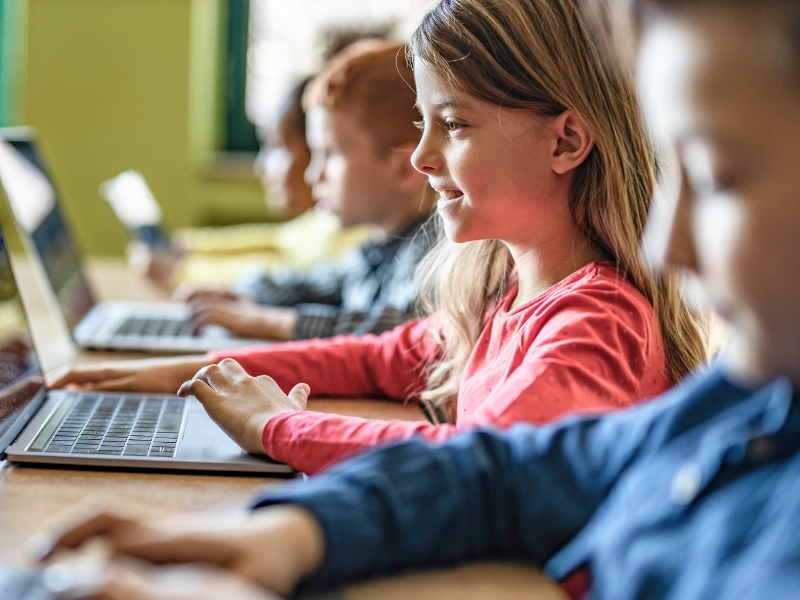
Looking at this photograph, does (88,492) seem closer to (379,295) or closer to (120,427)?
(120,427)

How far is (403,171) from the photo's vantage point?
4.58 ft

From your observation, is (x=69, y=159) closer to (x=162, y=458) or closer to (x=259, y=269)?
(x=259, y=269)

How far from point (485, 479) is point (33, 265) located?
0.96m

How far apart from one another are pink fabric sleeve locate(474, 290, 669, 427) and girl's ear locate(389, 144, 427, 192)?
2.57 feet

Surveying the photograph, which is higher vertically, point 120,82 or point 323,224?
point 120,82

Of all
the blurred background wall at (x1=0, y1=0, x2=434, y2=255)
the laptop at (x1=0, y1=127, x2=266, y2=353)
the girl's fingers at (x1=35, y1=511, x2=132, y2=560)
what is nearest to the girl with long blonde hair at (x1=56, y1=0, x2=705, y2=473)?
the girl's fingers at (x1=35, y1=511, x2=132, y2=560)

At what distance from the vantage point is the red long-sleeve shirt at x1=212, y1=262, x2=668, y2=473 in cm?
54

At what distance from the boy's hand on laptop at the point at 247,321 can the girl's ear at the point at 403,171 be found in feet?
1.10

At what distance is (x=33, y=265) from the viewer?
1175mm

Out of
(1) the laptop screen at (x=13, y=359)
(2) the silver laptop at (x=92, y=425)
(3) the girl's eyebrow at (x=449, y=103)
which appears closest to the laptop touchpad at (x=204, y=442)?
(2) the silver laptop at (x=92, y=425)

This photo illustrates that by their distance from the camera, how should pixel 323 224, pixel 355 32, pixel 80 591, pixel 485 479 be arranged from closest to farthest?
pixel 80 591 → pixel 485 479 → pixel 323 224 → pixel 355 32

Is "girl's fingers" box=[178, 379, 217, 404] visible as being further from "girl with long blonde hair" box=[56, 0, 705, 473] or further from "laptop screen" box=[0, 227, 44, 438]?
"laptop screen" box=[0, 227, 44, 438]

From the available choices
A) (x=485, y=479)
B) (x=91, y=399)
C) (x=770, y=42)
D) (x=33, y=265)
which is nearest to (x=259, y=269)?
(x=33, y=265)

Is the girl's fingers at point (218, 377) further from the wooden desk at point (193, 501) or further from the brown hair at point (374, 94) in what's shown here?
the brown hair at point (374, 94)
